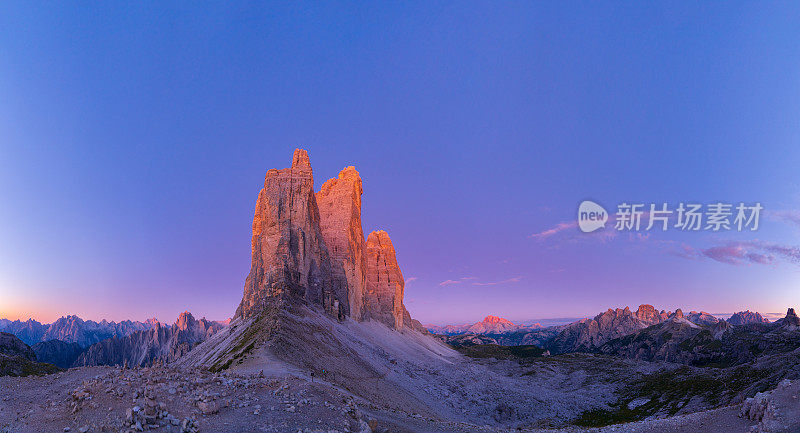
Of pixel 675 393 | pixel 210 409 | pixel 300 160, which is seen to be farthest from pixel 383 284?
pixel 210 409

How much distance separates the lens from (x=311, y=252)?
10706cm

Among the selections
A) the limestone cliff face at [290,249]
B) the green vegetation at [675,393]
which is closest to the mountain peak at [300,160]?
the limestone cliff face at [290,249]

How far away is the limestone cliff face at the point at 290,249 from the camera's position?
93156 millimetres

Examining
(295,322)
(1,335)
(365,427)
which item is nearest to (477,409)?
(295,322)

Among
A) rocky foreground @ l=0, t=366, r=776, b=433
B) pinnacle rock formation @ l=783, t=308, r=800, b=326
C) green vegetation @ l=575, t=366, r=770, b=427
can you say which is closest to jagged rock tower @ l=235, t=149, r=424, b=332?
rocky foreground @ l=0, t=366, r=776, b=433

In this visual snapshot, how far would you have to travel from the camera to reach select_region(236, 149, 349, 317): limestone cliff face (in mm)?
93156

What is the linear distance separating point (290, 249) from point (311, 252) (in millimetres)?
8588

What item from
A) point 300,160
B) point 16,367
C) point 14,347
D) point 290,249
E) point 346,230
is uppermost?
point 300,160

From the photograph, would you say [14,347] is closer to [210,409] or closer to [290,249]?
[290,249]

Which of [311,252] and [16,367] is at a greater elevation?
[311,252]

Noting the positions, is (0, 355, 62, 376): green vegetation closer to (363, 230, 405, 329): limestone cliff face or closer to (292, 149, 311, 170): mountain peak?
(292, 149, 311, 170): mountain peak

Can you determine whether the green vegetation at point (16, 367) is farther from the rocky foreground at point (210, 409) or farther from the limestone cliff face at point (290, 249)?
the rocky foreground at point (210, 409)

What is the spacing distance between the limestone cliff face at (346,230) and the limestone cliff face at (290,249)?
26.9ft

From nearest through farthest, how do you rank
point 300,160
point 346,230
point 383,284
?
1. point 300,160
2. point 346,230
3. point 383,284
